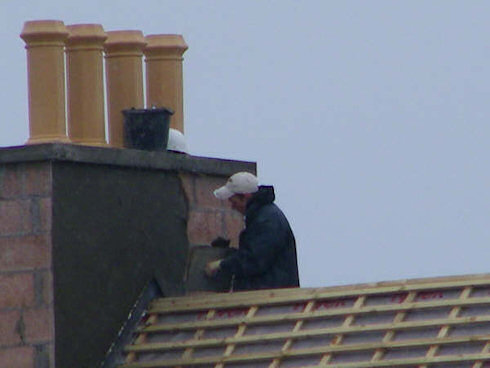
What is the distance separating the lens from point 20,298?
13.3 m

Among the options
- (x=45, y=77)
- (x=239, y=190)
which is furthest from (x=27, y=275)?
(x=239, y=190)

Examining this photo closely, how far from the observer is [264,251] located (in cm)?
1420

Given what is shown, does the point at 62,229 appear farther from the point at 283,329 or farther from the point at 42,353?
the point at 283,329

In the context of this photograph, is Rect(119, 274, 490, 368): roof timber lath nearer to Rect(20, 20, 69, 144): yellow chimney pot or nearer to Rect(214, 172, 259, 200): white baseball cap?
Rect(214, 172, 259, 200): white baseball cap

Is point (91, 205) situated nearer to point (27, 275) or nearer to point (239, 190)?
point (27, 275)

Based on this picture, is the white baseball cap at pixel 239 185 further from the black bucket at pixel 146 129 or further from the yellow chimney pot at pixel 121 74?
the yellow chimney pot at pixel 121 74

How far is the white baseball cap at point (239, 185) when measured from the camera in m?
14.5

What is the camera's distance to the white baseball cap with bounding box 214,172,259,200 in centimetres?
1448

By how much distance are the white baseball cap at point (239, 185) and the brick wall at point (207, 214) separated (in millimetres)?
316

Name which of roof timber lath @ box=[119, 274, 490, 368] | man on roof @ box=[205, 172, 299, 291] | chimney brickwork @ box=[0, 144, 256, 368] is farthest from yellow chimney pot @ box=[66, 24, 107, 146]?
roof timber lath @ box=[119, 274, 490, 368]

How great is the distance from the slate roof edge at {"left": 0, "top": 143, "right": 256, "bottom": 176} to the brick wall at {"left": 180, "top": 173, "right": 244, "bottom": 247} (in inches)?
3.1

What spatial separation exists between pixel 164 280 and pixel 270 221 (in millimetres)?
916

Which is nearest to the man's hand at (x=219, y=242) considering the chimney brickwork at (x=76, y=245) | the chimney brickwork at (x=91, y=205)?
the chimney brickwork at (x=91, y=205)

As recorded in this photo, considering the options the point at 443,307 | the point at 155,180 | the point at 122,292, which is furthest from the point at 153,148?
the point at 443,307
